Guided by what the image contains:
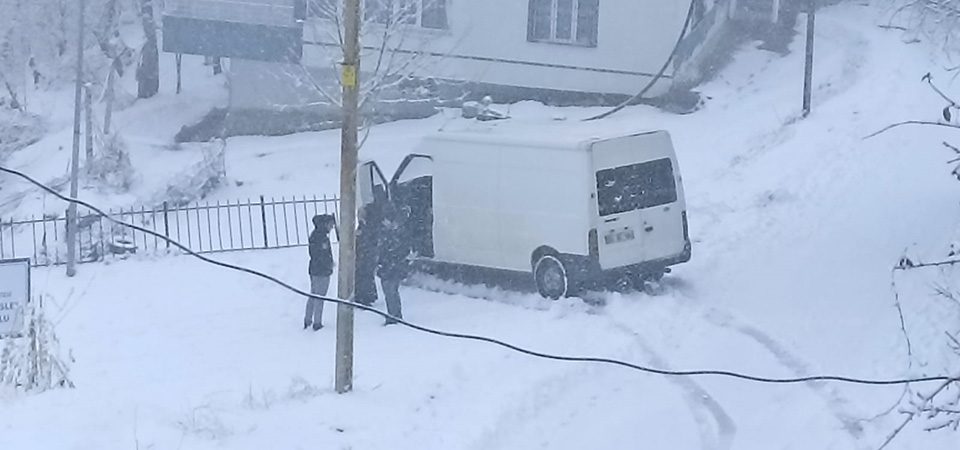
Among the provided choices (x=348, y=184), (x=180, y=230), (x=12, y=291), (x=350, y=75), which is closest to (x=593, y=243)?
(x=348, y=184)

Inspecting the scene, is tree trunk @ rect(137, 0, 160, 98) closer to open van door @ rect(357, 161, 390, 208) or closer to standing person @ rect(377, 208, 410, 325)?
open van door @ rect(357, 161, 390, 208)

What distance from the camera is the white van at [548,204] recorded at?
13.7 m

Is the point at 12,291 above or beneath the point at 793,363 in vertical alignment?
above

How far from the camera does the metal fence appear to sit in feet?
64.7

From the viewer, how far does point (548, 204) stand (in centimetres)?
1400

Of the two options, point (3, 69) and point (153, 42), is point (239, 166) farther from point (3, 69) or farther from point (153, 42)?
point (3, 69)

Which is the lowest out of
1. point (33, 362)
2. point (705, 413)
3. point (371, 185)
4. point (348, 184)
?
point (705, 413)

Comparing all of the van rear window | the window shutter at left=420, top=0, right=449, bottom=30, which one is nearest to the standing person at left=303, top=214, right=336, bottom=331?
the van rear window

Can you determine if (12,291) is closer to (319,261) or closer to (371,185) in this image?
(319,261)

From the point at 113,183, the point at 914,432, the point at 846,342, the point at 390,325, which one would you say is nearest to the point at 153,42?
the point at 113,183

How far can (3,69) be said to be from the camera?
3516 cm

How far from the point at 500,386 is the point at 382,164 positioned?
40.8ft

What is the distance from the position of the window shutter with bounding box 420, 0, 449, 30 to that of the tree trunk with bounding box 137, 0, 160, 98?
36.4 feet

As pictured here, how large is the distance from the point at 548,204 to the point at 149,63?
22.4 metres
